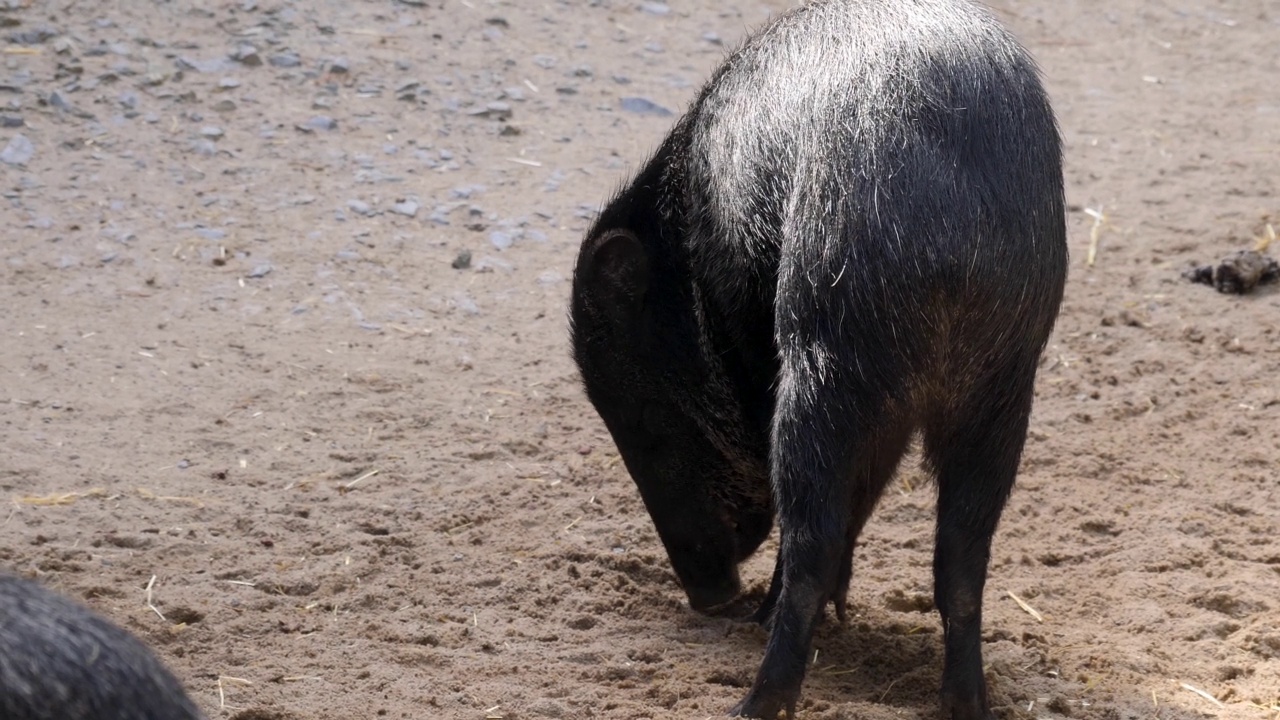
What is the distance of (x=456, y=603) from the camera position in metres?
4.69

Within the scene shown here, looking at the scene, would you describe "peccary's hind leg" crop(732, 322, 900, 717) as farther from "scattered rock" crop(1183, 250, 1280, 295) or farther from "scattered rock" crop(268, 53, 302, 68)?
"scattered rock" crop(268, 53, 302, 68)

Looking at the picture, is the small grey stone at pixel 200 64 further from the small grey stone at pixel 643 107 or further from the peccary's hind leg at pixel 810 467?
the peccary's hind leg at pixel 810 467

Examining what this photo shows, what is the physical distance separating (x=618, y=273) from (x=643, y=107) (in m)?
4.44

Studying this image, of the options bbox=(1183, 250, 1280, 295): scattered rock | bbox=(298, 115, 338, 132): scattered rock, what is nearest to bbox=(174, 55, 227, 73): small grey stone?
bbox=(298, 115, 338, 132): scattered rock

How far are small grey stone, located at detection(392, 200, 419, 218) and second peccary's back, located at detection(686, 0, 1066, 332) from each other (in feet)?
11.7

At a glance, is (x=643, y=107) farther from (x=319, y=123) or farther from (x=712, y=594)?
(x=712, y=594)

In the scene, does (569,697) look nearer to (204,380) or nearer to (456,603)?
(456,603)

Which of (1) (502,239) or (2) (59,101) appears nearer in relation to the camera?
(1) (502,239)

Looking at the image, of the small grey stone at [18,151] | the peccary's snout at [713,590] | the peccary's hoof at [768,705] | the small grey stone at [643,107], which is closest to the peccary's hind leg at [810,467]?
the peccary's hoof at [768,705]

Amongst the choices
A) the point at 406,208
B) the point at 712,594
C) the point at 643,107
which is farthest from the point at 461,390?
the point at 643,107

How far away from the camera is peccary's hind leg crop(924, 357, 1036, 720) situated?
3.85 m

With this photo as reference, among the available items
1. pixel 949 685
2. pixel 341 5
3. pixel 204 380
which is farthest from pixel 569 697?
pixel 341 5

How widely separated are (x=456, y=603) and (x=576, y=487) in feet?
3.35

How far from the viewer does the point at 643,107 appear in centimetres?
879
